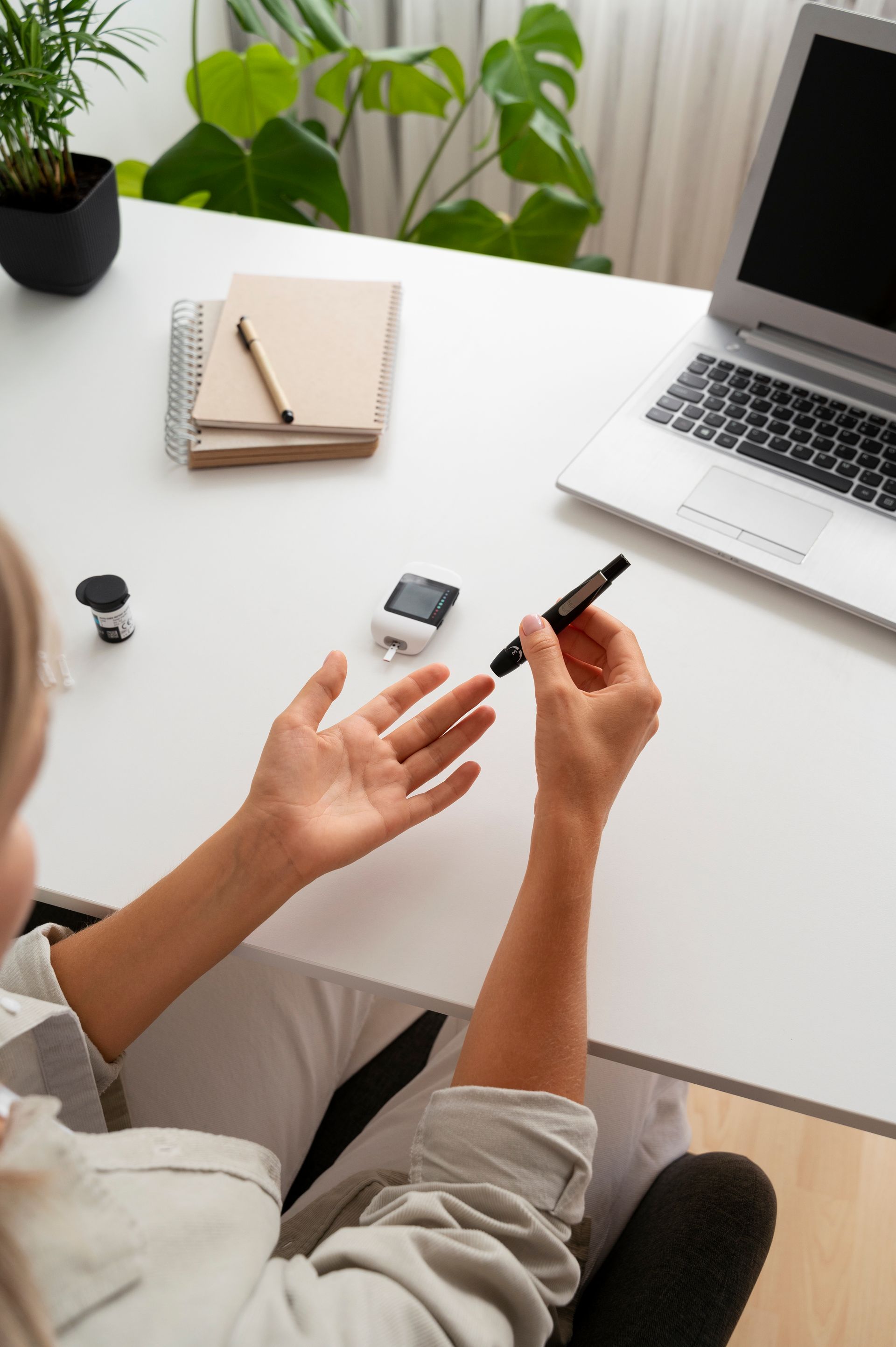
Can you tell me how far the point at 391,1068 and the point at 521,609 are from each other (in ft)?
1.39

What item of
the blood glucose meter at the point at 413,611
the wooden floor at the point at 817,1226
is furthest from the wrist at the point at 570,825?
the wooden floor at the point at 817,1226

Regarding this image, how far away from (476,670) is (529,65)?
1.41 m

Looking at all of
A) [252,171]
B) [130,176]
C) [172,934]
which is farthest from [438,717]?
[130,176]

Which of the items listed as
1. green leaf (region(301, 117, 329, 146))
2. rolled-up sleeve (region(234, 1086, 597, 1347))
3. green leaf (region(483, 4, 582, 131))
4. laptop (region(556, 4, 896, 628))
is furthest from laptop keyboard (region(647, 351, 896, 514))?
green leaf (region(301, 117, 329, 146))

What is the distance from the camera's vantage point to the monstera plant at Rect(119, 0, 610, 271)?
1.49 m

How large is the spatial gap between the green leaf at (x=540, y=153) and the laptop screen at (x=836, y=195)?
0.81 m

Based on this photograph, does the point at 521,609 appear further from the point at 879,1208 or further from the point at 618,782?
the point at 879,1208

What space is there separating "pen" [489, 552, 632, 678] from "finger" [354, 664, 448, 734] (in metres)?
0.05

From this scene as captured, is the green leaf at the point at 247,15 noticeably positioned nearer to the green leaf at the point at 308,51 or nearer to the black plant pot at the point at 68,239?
the green leaf at the point at 308,51

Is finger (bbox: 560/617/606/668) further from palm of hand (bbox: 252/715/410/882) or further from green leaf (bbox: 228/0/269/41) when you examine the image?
green leaf (bbox: 228/0/269/41)

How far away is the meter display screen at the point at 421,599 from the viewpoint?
0.81 m

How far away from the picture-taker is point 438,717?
2.39 ft

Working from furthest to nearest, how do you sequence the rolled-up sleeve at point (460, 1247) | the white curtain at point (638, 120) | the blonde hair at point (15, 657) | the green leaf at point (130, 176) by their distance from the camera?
the white curtain at point (638, 120) → the green leaf at point (130, 176) → the rolled-up sleeve at point (460, 1247) → the blonde hair at point (15, 657)

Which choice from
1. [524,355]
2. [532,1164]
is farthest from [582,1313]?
[524,355]
